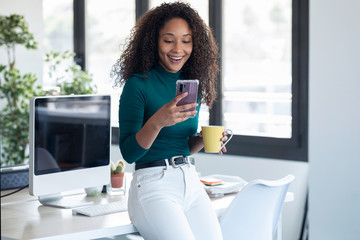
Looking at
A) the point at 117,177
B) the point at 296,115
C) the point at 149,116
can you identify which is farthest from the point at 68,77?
the point at 149,116

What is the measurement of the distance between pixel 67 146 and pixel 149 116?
572mm

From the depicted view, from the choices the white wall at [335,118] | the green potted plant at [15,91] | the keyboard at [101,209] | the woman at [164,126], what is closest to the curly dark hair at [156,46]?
the woman at [164,126]

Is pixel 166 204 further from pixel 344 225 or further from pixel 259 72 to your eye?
pixel 259 72

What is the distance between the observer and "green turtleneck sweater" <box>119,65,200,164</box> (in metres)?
1.72

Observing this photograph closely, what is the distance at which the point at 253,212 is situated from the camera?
1.92 meters

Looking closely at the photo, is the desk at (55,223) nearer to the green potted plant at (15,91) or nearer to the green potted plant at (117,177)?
the green potted plant at (117,177)

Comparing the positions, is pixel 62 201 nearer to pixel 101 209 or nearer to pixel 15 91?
pixel 101 209

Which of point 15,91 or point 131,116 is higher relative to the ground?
point 15,91

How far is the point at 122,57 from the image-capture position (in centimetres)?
201

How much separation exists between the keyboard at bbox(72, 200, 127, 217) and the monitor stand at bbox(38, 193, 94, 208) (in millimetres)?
115

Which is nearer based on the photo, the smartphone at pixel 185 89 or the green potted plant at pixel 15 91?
the smartphone at pixel 185 89

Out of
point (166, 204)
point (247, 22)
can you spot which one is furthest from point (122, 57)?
point (247, 22)

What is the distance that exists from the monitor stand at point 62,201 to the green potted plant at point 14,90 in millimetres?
1707

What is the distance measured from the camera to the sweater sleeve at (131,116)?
1703mm
